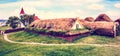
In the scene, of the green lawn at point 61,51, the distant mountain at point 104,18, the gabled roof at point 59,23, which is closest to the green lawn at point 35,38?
the gabled roof at point 59,23

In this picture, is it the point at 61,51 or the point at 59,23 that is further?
the point at 59,23

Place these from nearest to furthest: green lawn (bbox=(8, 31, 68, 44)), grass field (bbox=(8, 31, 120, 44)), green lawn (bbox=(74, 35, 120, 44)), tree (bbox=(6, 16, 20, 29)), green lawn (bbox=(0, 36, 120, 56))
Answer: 1. green lawn (bbox=(0, 36, 120, 56))
2. green lawn (bbox=(74, 35, 120, 44))
3. grass field (bbox=(8, 31, 120, 44))
4. green lawn (bbox=(8, 31, 68, 44))
5. tree (bbox=(6, 16, 20, 29))

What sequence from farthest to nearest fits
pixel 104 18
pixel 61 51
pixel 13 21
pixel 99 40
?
1. pixel 13 21
2. pixel 104 18
3. pixel 99 40
4. pixel 61 51

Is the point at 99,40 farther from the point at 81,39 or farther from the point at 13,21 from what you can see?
the point at 13,21

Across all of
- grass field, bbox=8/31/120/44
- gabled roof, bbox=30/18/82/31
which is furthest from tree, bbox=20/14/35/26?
grass field, bbox=8/31/120/44

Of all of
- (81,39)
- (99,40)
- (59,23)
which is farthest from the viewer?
(59,23)

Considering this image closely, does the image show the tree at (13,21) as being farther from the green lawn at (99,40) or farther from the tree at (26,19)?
the green lawn at (99,40)

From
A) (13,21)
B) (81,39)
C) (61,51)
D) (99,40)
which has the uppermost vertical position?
(13,21)

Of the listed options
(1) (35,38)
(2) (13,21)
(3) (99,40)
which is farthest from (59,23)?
(2) (13,21)

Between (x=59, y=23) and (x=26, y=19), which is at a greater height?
(x=26, y=19)

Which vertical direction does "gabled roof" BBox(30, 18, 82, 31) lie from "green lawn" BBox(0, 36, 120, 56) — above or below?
above

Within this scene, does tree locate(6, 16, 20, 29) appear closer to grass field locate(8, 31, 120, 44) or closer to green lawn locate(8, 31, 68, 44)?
green lawn locate(8, 31, 68, 44)

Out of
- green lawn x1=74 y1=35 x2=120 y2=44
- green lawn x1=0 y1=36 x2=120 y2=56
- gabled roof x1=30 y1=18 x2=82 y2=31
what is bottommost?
green lawn x1=0 y1=36 x2=120 y2=56

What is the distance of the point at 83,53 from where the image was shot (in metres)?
34.9
